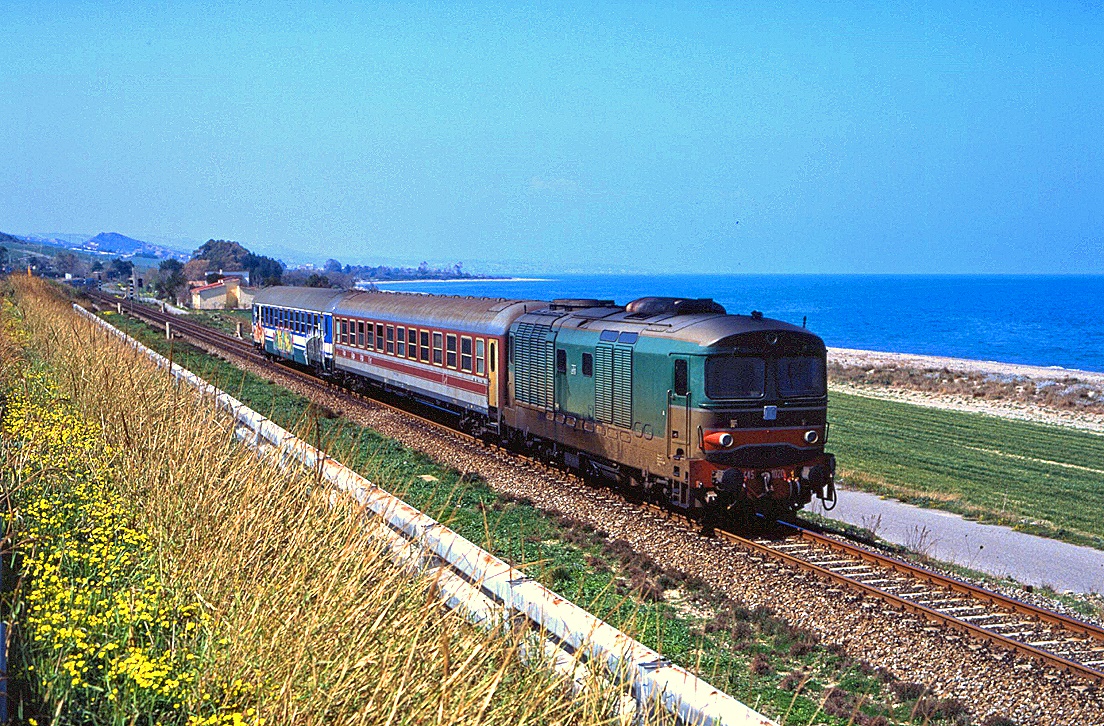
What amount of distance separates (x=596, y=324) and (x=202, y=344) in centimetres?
3617

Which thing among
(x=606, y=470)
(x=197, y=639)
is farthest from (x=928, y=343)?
(x=197, y=639)

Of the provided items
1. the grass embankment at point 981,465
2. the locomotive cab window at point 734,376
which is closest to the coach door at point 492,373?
the locomotive cab window at point 734,376

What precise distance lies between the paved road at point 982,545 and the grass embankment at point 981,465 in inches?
27.1

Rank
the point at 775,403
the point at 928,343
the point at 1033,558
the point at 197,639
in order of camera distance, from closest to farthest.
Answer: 1. the point at 197,639
2. the point at 775,403
3. the point at 1033,558
4. the point at 928,343

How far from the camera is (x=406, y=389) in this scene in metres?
27.5

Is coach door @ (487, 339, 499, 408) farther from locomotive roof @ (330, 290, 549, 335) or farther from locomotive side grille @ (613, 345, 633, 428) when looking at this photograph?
locomotive side grille @ (613, 345, 633, 428)

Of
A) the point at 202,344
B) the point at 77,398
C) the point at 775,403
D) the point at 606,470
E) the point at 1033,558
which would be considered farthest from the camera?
the point at 202,344

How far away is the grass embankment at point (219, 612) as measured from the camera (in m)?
5.25

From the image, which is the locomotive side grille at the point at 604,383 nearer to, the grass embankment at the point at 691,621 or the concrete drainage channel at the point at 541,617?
the grass embankment at the point at 691,621

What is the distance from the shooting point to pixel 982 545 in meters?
16.8

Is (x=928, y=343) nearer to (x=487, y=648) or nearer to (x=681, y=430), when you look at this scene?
(x=681, y=430)

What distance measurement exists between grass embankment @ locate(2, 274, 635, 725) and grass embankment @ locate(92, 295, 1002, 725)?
0.81m

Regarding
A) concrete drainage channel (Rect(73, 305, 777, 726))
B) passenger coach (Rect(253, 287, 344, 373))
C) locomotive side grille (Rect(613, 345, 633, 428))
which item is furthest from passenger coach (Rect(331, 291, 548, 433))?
concrete drainage channel (Rect(73, 305, 777, 726))

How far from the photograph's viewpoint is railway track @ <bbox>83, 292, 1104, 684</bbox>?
35.7 ft
